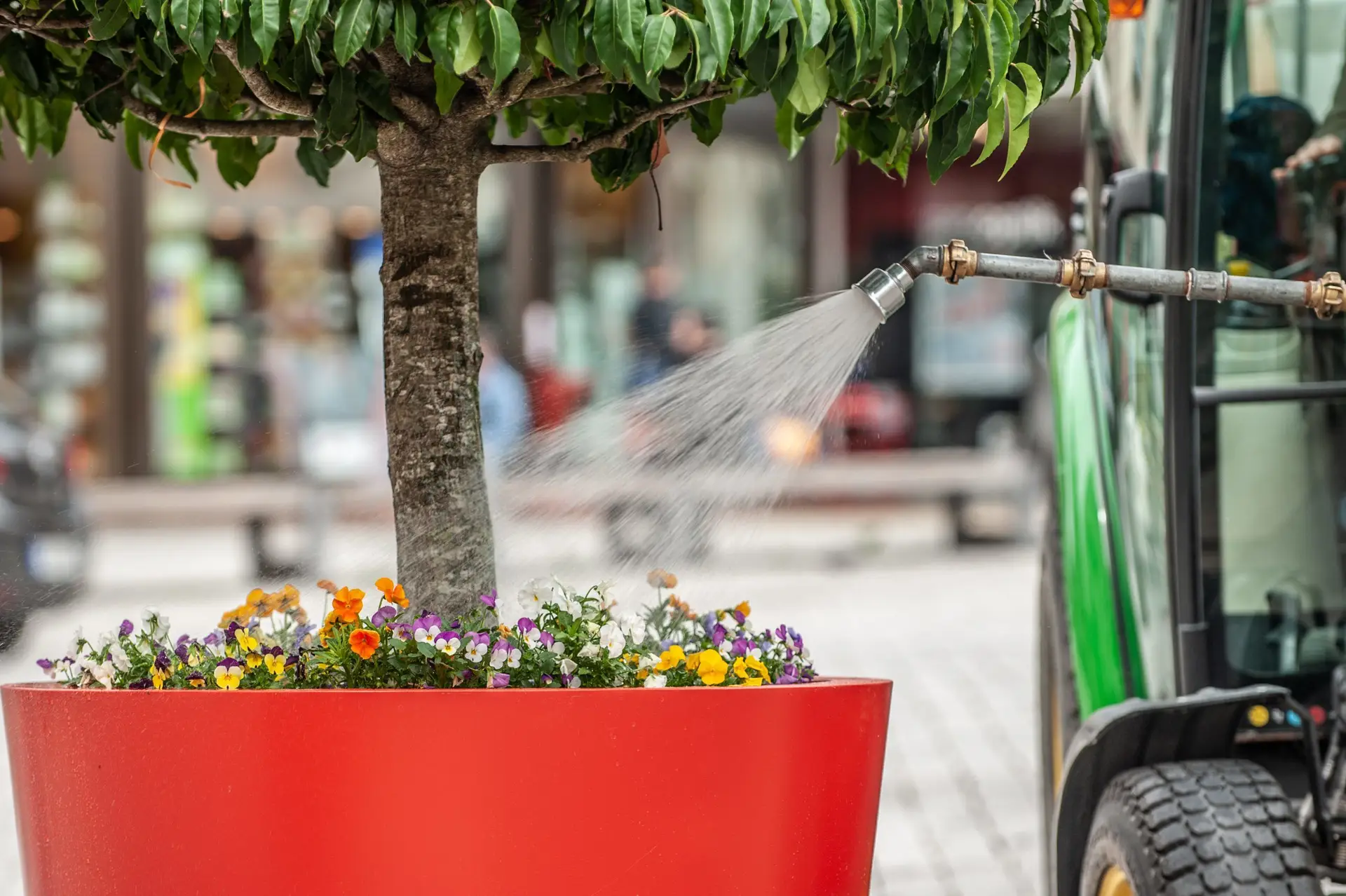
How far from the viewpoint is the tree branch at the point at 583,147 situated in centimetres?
225

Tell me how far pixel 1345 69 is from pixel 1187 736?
1141 millimetres

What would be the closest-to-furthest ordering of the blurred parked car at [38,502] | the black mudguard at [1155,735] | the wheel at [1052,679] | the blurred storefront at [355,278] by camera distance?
the black mudguard at [1155,735], the wheel at [1052,679], the blurred parked car at [38,502], the blurred storefront at [355,278]

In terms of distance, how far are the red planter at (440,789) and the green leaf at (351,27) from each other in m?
0.65

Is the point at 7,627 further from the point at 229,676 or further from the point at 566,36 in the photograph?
the point at 566,36

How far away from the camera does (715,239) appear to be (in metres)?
14.7

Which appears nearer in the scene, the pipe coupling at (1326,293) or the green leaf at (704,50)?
the green leaf at (704,50)

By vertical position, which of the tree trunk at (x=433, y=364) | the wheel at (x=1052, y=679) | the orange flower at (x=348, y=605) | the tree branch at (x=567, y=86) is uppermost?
the tree branch at (x=567, y=86)

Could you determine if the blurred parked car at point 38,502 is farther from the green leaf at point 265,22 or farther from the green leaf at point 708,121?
the green leaf at point 265,22

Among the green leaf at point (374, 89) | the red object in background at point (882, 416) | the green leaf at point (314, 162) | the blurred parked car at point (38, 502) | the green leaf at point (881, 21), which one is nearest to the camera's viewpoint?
the green leaf at point (881, 21)

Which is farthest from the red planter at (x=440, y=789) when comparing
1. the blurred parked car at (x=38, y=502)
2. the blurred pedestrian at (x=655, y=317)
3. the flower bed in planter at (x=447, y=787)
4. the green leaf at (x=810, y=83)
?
the blurred pedestrian at (x=655, y=317)

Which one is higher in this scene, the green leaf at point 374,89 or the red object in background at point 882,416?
the green leaf at point 374,89

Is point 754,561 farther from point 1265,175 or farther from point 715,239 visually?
point 1265,175

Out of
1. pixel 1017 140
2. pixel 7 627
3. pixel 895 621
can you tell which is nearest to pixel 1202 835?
pixel 1017 140

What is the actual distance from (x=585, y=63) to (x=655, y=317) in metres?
12.1
